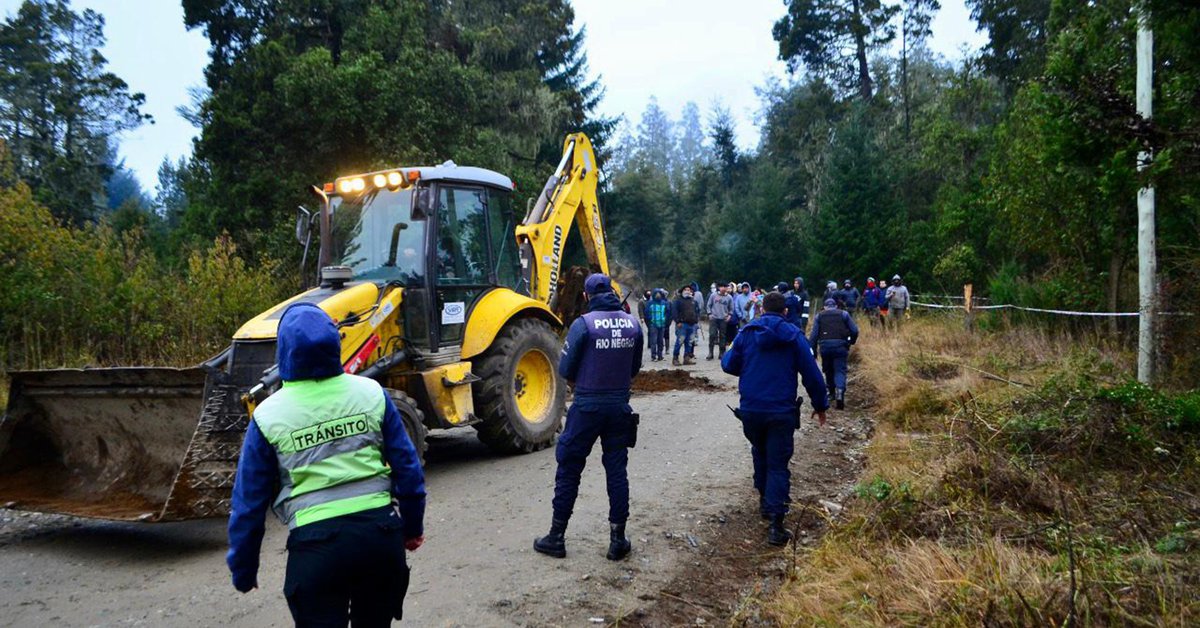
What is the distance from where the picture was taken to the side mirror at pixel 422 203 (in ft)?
25.0

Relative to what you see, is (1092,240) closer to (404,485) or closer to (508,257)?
(508,257)

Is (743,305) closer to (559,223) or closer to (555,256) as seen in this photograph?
(559,223)

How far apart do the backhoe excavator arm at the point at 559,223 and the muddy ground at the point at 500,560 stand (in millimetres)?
2519

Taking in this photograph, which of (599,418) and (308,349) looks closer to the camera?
(308,349)

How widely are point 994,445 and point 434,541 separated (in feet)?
14.5

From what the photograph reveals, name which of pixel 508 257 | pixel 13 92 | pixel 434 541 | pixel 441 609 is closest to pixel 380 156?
pixel 508 257

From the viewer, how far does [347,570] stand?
3041 millimetres

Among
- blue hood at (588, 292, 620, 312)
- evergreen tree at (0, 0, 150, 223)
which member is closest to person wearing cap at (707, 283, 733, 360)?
blue hood at (588, 292, 620, 312)

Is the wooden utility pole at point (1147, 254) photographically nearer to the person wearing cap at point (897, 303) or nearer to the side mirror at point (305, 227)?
the side mirror at point (305, 227)

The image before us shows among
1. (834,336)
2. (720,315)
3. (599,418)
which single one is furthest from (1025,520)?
(720,315)

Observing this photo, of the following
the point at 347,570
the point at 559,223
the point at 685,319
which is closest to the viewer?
the point at 347,570

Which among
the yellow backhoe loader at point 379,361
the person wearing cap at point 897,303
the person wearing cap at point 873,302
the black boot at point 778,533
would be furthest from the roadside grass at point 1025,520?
the person wearing cap at point 873,302

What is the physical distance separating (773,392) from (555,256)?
4816 millimetres

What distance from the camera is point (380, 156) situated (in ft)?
65.2
